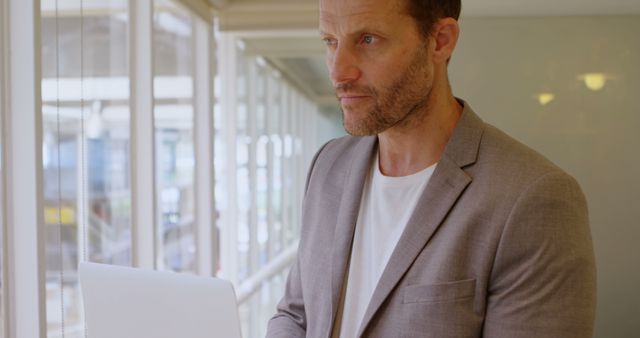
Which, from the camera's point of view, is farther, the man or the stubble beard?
the stubble beard

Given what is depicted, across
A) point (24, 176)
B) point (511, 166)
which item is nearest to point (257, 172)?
point (24, 176)

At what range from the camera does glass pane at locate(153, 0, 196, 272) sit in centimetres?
457

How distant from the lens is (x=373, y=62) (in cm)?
129

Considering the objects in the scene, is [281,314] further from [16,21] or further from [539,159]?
[16,21]

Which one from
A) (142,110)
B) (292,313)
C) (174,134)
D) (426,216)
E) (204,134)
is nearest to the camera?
(426,216)

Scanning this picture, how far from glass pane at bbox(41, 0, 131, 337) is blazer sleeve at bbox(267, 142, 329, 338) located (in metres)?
1.55

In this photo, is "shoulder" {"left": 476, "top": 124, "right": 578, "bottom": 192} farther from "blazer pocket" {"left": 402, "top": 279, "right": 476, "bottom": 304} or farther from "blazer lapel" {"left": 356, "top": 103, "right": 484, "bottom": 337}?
"blazer pocket" {"left": 402, "top": 279, "right": 476, "bottom": 304}

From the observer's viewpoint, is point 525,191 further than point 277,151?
No

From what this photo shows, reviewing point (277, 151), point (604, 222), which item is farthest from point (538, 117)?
point (277, 151)

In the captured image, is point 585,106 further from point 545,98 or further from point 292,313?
point 292,313

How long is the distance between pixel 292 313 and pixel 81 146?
2006mm

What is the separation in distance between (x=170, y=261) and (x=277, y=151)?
342 cm

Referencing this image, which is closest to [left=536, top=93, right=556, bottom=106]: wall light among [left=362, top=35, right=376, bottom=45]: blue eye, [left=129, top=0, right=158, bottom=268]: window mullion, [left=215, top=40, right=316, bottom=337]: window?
[left=215, top=40, right=316, bottom=337]: window

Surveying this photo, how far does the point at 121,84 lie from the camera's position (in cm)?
387
